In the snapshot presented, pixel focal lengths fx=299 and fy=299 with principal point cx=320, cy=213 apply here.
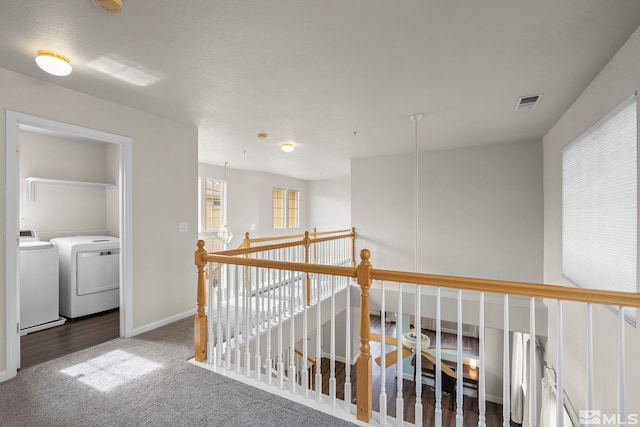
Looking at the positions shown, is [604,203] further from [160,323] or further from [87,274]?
[87,274]

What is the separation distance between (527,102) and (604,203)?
127 cm

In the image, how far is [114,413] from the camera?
76.3 inches

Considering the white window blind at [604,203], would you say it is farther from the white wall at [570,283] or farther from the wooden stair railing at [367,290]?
the wooden stair railing at [367,290]

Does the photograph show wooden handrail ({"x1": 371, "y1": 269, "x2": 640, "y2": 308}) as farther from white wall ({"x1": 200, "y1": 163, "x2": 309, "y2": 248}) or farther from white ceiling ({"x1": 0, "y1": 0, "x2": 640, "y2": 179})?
white wall ({"x1": 200, "y1": 163, "x2": 309, "y2": 248})

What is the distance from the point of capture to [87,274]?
3.85 m

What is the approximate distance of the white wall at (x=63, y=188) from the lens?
3.96m

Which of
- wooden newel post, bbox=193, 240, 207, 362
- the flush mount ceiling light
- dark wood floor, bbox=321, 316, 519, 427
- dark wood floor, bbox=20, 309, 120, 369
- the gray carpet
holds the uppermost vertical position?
the flush mount ceiling light

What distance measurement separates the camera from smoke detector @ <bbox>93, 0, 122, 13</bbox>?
156 cm

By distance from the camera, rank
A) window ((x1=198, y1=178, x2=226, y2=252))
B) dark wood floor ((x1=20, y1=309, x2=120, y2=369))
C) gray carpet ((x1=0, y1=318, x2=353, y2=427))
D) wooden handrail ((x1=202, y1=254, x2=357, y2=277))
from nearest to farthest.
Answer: gray carpet ((x1=0, y1=318, x2=353, y2=427)) → wooden handrail ((x1=202, y1=254, x2=357, y2=277)) → dark wood floor ((x1=20, y1=309, x2=120, y2=369)) → window ((x1=198, y1=178, x2=226, y2=252))

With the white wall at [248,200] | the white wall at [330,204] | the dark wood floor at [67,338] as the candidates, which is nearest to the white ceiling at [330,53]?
the dark wood floor at [67,338]

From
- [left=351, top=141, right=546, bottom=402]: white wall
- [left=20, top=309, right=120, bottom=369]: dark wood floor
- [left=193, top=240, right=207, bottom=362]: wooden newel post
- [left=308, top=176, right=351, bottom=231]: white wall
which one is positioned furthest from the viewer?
[left=308, top=176, right=351, bottom=231]: white wall

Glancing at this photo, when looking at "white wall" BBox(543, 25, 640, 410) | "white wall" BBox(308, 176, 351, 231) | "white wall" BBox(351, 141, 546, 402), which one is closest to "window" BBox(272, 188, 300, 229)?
"white wall" BBox(308, 176, 351, 231)

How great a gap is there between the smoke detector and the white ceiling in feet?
0.18

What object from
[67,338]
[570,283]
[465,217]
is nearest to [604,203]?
[570,283]
